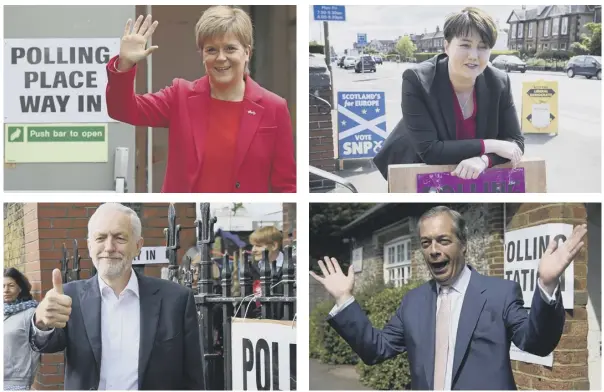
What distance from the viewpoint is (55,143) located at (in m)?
5.64

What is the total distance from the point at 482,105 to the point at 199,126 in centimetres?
143

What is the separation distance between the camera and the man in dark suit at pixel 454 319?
5.53 metres

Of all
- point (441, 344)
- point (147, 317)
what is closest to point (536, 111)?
point (441, 344)

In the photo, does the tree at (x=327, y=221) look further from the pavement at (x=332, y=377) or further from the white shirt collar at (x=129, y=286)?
the white shirt collar at (x=129, y=286)

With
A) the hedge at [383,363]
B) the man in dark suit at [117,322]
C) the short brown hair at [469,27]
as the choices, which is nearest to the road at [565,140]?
the short brown hair at [469,27]

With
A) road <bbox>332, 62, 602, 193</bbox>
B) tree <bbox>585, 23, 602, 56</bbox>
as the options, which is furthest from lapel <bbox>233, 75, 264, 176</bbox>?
tree <bbox>585, 23, 602, 56</bbox>

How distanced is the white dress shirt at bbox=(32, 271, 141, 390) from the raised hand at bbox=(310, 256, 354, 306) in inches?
36.4

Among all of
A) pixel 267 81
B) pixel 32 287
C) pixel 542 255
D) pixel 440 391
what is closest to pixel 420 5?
pixel 267 81

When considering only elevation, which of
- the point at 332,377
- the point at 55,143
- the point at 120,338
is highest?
the point at 55,143

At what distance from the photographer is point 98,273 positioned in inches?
221

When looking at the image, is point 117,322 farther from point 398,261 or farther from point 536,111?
point 536,111

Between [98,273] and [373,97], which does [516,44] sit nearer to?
[373,97]

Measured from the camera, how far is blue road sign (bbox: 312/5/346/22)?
18.5ft

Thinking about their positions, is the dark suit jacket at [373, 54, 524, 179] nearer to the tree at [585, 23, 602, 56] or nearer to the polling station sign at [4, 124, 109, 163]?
the tree at [585, 23, 602, 56]
